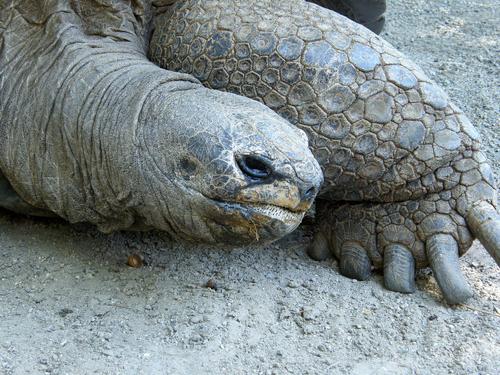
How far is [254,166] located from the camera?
2.24 m

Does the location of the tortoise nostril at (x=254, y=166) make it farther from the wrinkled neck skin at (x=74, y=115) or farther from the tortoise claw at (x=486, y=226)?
the tortoise claw at (x=486, y=226)

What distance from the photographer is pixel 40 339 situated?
97.8 inches

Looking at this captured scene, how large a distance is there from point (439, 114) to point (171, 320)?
1.07m

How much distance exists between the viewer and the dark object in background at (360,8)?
3992 millimetres

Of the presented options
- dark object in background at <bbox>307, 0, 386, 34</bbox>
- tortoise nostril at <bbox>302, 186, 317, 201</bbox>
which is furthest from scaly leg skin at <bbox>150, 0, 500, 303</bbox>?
dark object in background at <bbox>307, 0, 386, 34</bbox>

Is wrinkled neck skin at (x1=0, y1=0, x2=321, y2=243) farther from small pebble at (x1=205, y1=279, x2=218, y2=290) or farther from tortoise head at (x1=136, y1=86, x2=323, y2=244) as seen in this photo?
small pebble at (x1=205, y1=279, x2=218, y2=290)

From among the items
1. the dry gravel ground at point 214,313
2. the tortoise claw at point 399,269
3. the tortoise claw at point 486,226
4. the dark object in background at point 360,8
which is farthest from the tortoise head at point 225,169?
the dark object in background at point 360,8

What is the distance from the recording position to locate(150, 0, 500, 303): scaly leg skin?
9.26ft

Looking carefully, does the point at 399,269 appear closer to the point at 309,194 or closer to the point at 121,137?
the point at 309,194

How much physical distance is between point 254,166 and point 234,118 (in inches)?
5.8

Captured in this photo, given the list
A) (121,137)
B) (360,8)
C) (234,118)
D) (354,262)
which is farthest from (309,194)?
(360,8)

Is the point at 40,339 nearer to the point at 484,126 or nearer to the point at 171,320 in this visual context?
the point at 171,320

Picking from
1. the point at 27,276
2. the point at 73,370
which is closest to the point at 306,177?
the point at 73,370

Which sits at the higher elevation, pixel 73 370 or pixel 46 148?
pixel 46 148
